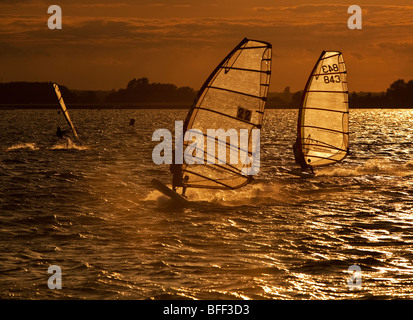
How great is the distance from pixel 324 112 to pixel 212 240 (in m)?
12.9

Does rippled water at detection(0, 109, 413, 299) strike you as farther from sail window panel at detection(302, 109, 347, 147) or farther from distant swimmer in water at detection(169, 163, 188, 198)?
sail window panel at detection(302, 109, 347, 147)

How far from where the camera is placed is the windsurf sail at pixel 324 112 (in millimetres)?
24562

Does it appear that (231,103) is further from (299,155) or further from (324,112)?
(324,112)

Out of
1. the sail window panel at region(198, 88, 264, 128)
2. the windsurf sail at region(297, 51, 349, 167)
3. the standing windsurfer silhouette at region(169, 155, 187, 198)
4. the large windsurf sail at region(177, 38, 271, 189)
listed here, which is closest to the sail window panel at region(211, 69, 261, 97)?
the large windsurf sail at region(177, 38, 271, 189)

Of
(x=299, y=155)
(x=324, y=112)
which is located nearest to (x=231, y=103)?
(x=299, y=155)

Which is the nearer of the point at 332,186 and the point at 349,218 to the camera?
the point at 349,218

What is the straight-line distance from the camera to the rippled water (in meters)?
10.1

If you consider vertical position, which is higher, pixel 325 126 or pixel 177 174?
pixel 325 126

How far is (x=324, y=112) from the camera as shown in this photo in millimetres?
24953
